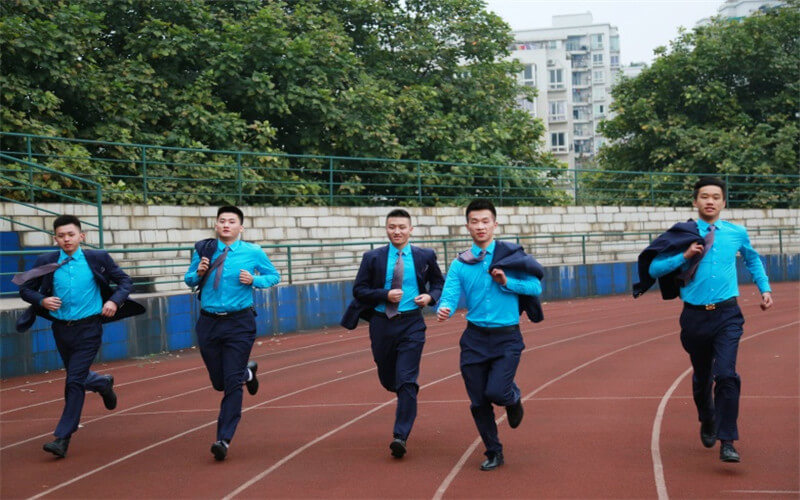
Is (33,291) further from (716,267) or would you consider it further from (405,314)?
(716,267)

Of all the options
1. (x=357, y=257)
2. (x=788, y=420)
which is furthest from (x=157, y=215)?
(x=788, y=420)

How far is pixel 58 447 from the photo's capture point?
7.57 metres

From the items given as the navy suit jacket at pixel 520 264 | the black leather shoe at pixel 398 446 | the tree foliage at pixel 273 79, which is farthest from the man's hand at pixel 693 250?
the tree foliage at pixel 273 79

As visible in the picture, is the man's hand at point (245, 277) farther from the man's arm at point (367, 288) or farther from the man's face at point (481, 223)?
the man's face at point (481, 223)

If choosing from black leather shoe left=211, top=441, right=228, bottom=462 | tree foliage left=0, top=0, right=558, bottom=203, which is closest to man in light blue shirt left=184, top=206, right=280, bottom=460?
black leather shoe left=211, top=441, right=228, bottom=462

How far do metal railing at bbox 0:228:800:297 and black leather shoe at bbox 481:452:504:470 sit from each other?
7771 mm

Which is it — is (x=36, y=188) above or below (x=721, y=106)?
below

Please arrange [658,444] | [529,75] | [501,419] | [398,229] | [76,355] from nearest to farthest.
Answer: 1. [658,444]
2. [398,229]
3. [76,355]
4. [501,419]
5. [529,75]

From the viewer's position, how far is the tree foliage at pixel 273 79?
20328 mm

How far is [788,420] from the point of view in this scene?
816 cm

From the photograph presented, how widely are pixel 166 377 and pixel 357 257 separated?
9.73 meters

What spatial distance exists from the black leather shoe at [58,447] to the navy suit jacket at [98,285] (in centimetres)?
101

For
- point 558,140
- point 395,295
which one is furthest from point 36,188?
point 558,140

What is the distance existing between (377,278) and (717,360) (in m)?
2.55
